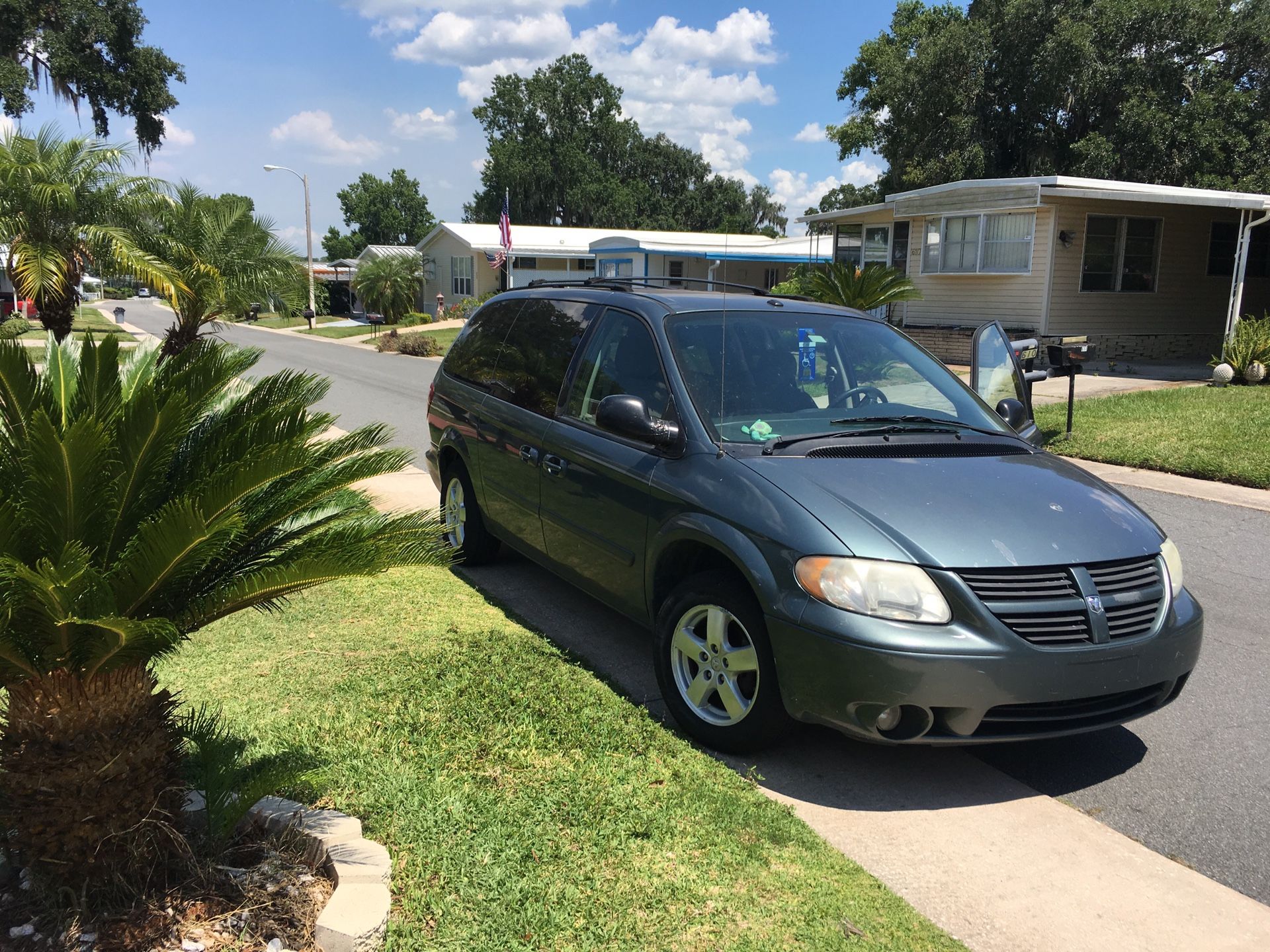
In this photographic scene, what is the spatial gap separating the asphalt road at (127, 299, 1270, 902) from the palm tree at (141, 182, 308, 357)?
466 inches

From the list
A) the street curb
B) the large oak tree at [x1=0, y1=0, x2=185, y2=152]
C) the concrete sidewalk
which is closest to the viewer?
the concrete sidewalk

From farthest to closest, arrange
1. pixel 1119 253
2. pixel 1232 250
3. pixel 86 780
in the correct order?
1. pixel 1232 250
2. pixel 1119 253
3. pixel 86 780

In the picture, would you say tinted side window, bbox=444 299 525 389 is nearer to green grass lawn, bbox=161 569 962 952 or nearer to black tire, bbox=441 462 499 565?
black tire, bbox=441 462 499 565

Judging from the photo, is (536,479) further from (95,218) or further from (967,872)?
(95,218)

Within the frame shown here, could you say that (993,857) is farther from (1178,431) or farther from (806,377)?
(1178,431)

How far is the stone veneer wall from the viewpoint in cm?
2039

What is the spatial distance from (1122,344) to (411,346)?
62.5 ft

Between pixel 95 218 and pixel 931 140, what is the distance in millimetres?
26560

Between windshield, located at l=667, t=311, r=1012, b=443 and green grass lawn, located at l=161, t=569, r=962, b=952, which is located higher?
windshield, located at l=667, t=311, r=1012, b=443

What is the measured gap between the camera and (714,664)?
13.0 ft

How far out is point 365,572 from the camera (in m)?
2.95

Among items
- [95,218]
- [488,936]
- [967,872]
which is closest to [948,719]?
[967,872]

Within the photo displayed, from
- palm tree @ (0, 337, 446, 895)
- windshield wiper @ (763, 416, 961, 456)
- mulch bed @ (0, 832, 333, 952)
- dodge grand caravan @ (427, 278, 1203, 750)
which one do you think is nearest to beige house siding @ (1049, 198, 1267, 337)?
dodge grand caravan @ (427, 278, 1203, 750)

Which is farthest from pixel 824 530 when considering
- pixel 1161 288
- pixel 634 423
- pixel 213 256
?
pixel 1161 288
